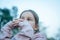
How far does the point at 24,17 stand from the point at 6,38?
0.11 metres

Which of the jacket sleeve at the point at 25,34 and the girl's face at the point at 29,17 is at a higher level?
the girl's face at the point at 29,17

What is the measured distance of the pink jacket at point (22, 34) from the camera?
0.59m

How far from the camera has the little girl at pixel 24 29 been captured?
1.95ft

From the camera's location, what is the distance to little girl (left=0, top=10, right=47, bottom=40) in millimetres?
593

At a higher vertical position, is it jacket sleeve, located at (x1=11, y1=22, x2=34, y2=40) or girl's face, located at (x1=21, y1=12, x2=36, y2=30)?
girl's face, located at (x1=21, y1=12, x2=36, y2=30)

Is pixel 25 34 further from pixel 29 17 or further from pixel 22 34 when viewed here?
pixel 29 17

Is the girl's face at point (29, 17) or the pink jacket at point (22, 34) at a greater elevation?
the girl's face at point (29, 17)

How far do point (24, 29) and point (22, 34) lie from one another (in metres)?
0.03

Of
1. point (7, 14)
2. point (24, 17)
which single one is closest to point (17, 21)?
point (24, 17)

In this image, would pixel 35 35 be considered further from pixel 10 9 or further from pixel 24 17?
pixel 10 9

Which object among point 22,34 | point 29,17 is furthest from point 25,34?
point 29,17

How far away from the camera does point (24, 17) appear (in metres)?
0.68

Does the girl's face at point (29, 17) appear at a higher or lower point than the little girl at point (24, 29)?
higher

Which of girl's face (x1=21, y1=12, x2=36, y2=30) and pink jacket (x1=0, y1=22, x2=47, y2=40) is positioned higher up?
girl's face (x1=21, y1=12, x2=36, y2=30)
